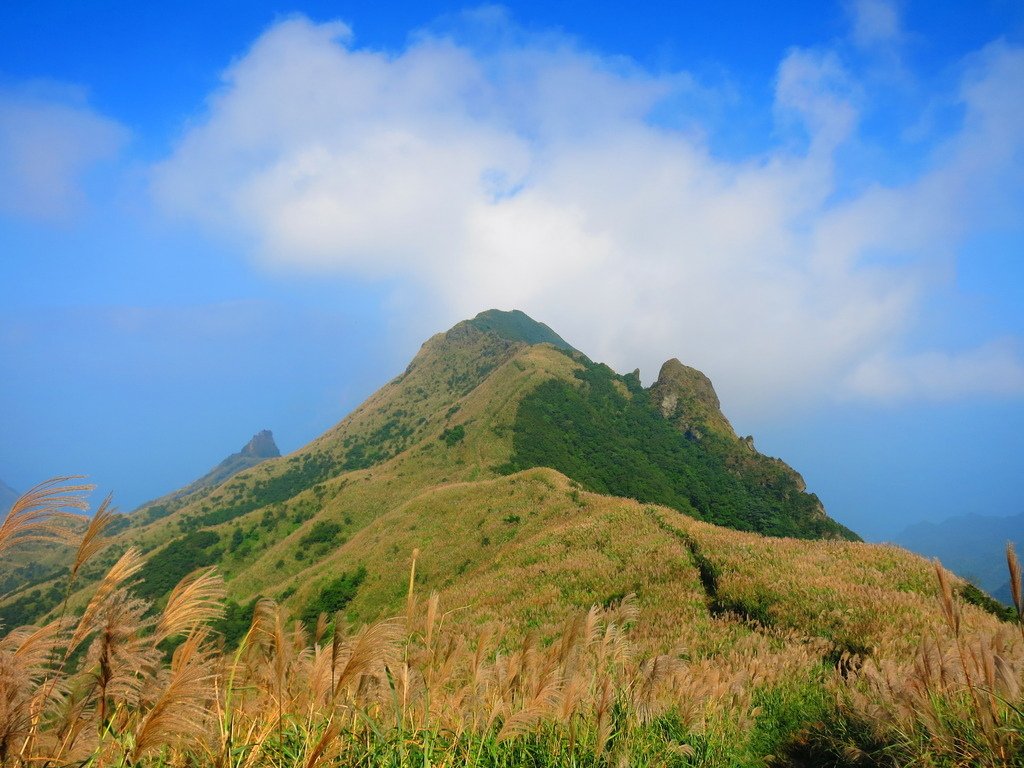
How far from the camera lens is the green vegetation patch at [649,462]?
73.4m

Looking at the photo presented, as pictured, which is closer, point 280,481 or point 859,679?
point 859,679

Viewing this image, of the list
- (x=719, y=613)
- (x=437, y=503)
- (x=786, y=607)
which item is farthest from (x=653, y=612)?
(x=437, y=503)

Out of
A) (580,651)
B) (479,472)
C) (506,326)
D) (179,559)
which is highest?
(506,326)

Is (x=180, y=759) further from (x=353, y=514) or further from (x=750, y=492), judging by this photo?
(x=750, y=492)

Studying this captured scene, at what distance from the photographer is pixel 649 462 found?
87.1 meters

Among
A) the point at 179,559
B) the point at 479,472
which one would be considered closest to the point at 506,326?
the point at 479,472

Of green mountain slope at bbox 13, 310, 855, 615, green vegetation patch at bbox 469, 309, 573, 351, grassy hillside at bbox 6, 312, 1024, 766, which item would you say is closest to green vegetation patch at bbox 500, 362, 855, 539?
green mountain slope at bbox 13, 310, 855, 615

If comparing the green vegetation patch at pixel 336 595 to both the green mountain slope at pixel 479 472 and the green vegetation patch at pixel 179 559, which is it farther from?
the green vegetation patch at pixel 179 559

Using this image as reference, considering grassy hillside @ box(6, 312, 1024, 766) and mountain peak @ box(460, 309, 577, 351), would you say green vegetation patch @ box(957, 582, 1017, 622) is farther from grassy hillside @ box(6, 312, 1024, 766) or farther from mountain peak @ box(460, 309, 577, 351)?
mountain peak @ box(460, 309, 577, 351)

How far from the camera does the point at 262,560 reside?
59219 millimetres

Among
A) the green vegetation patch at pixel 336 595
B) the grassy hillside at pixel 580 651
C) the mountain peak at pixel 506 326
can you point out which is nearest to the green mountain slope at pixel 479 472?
the green vegetation patch at pixel 336 595

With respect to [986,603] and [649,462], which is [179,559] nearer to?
[649,462]

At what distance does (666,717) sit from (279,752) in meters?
3.35

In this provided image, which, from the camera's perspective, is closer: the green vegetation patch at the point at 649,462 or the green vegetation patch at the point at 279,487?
the green vegetation patch at the point at 649,462
